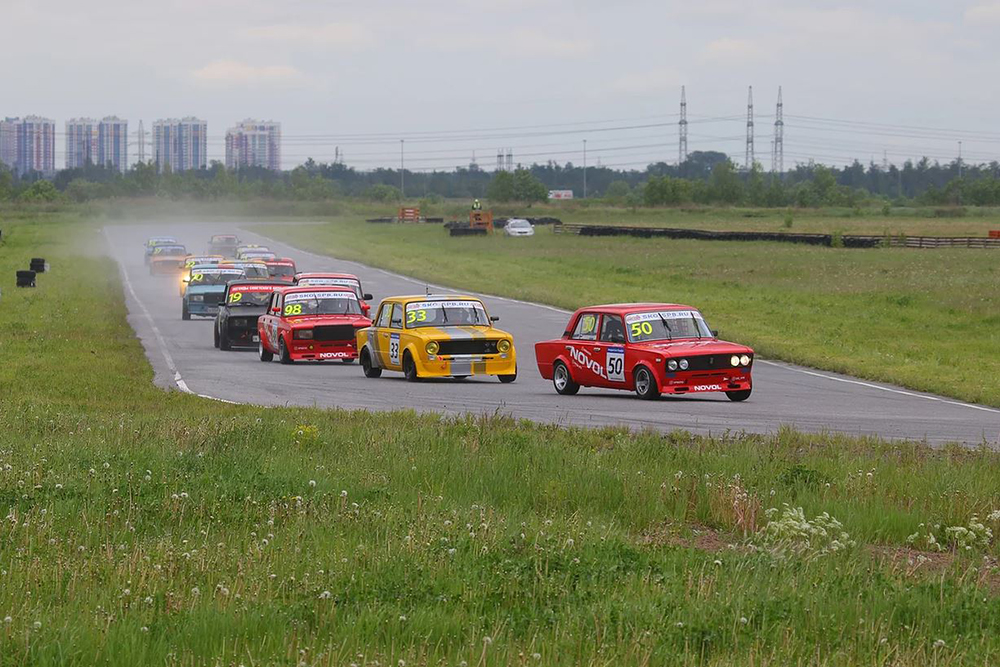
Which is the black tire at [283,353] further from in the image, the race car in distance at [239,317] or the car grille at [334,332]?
the race car in distance at [239,317]

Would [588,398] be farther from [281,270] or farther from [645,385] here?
[281,270]

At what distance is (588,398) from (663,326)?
1.59 meters

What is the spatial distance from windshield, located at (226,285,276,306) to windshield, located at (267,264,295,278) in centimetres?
1172

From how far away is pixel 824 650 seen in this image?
673cm

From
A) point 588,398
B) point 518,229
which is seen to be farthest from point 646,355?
point 518,229

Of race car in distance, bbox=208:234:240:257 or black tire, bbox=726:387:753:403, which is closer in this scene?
black tire, bbox=726:387:753:403

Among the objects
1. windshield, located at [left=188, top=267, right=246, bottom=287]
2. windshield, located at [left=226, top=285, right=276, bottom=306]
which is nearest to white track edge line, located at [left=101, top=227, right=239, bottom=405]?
windshield, located at [left=188, top=267, right=246, bottom=287]

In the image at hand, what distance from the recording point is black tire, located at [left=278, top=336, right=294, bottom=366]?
91.3ft

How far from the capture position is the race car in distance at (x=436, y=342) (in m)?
23.6

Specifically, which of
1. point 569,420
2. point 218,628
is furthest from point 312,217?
point 218,628

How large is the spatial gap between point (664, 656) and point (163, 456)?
20.7 ft

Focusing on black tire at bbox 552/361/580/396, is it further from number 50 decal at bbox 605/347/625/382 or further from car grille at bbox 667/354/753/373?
car grille at bbox 667/354/753/373

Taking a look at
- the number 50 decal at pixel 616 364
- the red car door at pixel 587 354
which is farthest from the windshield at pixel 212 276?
the number 50 decal at pixel 616 364

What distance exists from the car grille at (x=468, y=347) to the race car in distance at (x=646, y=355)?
1.18 meters
